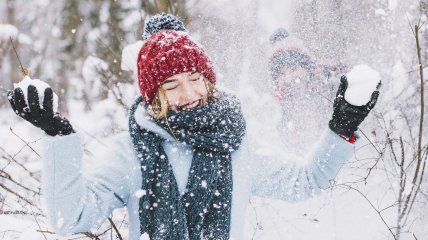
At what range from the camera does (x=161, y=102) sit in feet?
5.84

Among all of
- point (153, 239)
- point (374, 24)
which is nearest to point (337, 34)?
point (374, 24)

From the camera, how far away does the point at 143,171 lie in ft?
5.39

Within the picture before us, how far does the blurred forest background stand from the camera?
3330 millimetres

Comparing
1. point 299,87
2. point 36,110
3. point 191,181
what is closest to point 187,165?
point 191,181

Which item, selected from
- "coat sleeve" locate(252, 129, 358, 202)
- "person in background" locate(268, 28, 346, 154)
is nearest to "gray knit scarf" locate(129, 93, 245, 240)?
"coat sleeve" locate(252, 129, 358, 202)

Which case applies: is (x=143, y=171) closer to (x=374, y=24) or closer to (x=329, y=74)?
(x=329, y=74)

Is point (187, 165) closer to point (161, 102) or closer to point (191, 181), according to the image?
point (191, 181)

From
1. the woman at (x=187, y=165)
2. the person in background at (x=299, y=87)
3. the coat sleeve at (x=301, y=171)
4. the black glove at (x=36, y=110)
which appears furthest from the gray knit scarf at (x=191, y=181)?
the person in background at (x=299, y=87)

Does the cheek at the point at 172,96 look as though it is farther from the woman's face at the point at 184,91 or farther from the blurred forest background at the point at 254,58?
the blurred forest background at the point at 254,58

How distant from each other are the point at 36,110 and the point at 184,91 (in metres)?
0.67

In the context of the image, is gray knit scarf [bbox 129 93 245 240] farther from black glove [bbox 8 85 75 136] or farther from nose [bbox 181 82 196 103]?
black glove [bbox 8 85 75 136]

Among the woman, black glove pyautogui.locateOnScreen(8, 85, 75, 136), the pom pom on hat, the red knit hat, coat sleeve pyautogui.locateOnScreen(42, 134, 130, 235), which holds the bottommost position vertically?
coat sleeve pyautogui.locateOnScreen(42, 134, 130, 235)

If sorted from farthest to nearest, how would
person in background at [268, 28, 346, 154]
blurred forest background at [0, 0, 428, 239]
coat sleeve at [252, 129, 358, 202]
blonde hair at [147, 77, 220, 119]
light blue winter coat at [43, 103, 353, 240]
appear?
1. person in background at [268, 28, 346, 154]
2. blurred forest background at [0, 0, 428, 239]
3. blonde hair at [147, 77, 220, 119]
4. coat sleeve at [252, 129, 358, 202]
5. light blue winter coat at [43, 103, 353, 240]

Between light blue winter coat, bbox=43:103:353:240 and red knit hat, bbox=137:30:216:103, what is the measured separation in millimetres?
139
